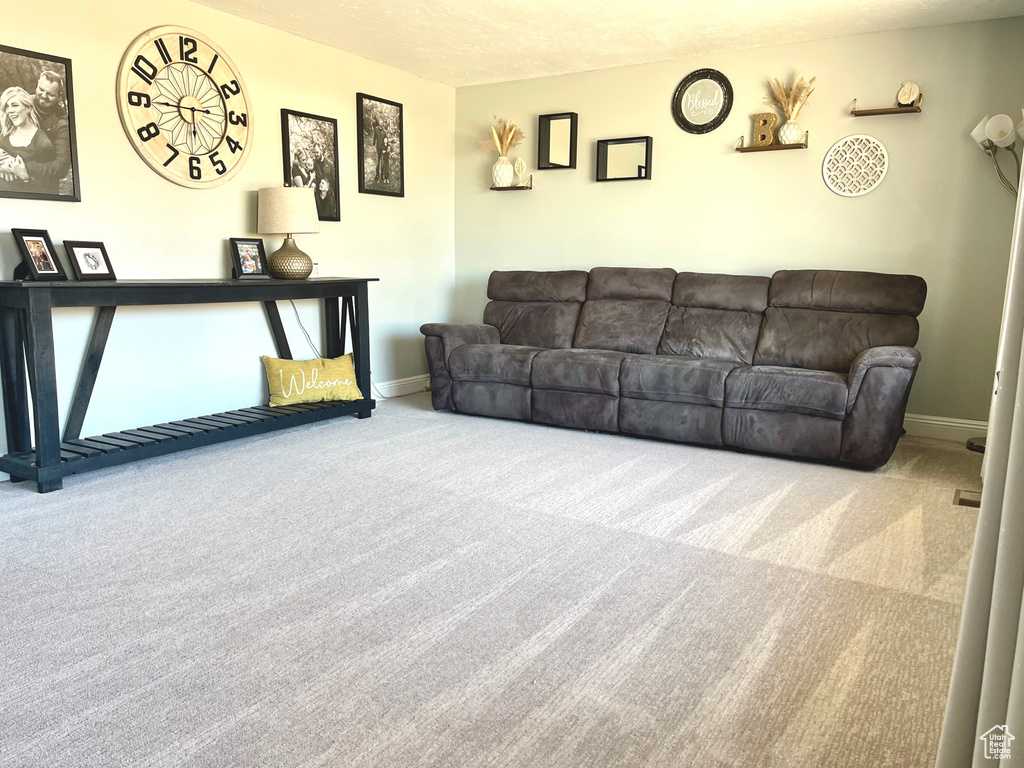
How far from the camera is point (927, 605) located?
222 centimetres

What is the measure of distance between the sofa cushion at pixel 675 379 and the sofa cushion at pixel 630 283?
2.35 feet

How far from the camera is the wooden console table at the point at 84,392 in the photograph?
3.14 metres

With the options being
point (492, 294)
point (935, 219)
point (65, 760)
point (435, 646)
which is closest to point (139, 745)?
point (65, 760)

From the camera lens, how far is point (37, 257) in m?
3.31

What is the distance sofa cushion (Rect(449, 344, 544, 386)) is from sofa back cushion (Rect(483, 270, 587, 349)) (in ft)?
1.04

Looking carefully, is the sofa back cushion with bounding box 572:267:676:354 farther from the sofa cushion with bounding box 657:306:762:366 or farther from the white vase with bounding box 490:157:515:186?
the white vase with bounding box 490:157:515:186

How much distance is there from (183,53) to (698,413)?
334 centimetres

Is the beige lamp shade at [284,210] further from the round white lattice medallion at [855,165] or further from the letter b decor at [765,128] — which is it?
the round white lattice medallion at [855,165]

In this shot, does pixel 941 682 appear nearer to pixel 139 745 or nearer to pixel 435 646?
pixel 435 646

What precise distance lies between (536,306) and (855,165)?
2.19m

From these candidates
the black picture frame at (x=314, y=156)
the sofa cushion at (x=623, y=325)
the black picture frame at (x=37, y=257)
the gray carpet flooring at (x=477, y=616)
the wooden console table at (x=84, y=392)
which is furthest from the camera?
the sofa cushion at (x=623, y=325)

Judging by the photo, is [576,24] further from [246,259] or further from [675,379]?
[246,259]

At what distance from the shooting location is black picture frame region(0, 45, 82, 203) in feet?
10.8

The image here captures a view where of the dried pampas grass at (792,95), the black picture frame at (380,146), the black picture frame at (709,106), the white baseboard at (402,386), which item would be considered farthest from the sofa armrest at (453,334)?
the dried pampas grass at (792,95)
